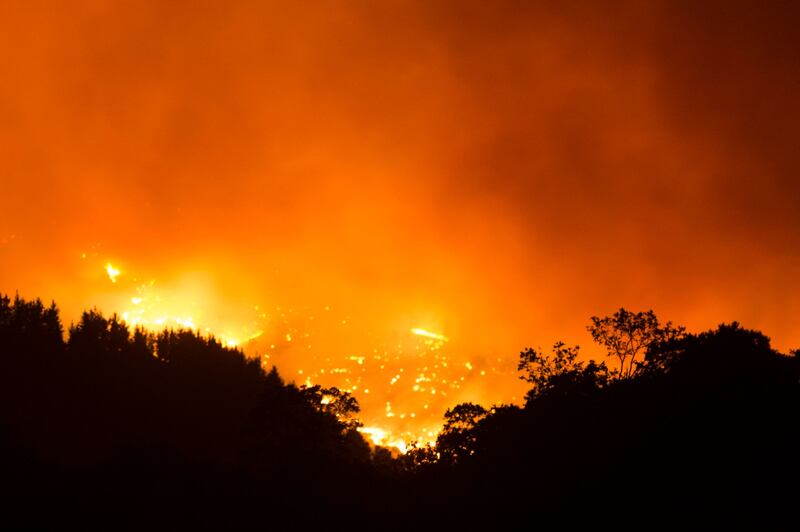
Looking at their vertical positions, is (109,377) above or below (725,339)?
above

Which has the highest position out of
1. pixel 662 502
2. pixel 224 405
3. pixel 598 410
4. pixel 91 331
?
pixel 91 331

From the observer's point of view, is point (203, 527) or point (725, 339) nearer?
point (203, 527)

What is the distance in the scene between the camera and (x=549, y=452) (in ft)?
130

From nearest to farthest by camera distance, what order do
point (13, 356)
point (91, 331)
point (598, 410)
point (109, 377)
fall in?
point (598, 410) → point (13, 356) → point (109, 377) → point (91, 331)

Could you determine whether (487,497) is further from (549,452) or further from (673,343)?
(673,343)

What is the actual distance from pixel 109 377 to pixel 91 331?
44.1 ft

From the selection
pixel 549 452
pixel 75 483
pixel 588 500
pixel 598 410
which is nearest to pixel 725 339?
pixel 598 410

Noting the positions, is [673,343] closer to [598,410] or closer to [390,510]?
[598,410]

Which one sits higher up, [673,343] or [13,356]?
[13,356]

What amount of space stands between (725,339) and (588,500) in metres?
22.4

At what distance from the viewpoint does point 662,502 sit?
31.8m

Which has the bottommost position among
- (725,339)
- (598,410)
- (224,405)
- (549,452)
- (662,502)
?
(662,502)

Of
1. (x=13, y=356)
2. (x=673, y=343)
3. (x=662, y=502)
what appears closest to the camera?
(x=662, y=502)

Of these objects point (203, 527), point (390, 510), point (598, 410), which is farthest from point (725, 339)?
point (203, 527)
